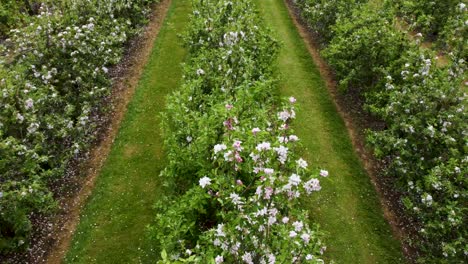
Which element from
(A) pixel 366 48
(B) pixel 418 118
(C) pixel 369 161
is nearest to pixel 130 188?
(C) pixel 369 161

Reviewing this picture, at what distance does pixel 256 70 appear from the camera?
46.8ft

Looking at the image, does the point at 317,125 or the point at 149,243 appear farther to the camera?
the point at 317,125

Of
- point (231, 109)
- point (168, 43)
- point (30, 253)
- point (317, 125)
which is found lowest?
point (30, 253)

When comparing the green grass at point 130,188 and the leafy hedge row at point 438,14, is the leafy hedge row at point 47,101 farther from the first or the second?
the leafy hedge row at point 438,14

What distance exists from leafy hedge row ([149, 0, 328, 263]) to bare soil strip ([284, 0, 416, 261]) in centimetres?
434

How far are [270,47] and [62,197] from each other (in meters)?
10.3

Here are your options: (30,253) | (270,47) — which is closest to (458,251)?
(270,47)

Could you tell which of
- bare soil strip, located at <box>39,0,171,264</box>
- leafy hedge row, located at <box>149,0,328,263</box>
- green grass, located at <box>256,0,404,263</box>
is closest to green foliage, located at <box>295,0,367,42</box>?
green grass, located at <box>256,0,404,263</box>

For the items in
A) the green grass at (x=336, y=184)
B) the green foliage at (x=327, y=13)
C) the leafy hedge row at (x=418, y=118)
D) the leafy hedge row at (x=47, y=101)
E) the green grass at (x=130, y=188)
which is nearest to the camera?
the leafy hedge row at (x=418, y=118)

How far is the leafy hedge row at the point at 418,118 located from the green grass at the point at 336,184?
1.19 metres

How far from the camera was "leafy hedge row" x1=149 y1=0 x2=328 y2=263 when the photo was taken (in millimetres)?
7090

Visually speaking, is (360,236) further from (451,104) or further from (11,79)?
(11,79)

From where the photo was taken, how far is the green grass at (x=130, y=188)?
12234 millimetres

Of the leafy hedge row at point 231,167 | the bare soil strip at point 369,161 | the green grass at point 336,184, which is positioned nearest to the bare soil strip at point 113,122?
the leafy hedge row at point 231,167
